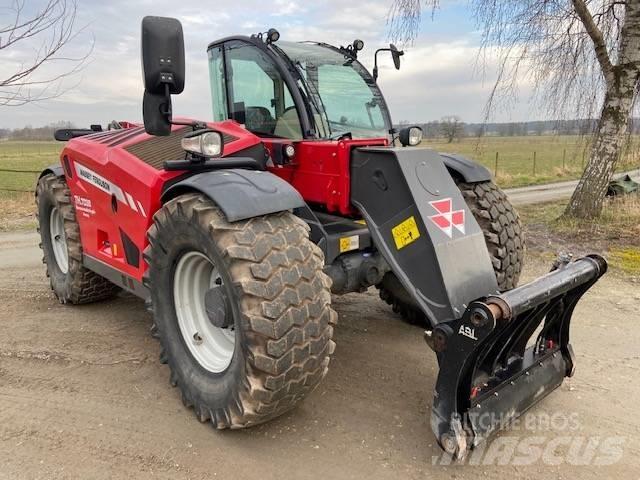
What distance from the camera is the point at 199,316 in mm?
3422

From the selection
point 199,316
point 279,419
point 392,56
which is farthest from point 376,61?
point 279,419

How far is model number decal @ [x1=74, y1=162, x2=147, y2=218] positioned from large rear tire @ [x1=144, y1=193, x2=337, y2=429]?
25.0 inches

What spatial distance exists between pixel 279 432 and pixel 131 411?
920 millimetres

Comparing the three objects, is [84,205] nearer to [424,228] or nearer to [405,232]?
[405,232]

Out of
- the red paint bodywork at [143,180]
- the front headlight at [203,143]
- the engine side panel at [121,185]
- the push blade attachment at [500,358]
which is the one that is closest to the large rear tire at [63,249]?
the engine side panel at [121,185]

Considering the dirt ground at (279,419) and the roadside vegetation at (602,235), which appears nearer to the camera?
the dirt ground at (279,419)

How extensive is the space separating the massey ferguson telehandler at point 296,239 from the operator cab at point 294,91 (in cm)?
1

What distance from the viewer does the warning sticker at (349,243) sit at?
3.45 meters

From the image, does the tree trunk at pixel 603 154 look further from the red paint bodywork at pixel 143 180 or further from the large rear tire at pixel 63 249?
the large rear tire at pixel 63 249

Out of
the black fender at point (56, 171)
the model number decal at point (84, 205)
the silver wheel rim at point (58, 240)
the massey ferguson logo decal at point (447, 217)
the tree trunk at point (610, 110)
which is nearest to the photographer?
the massey ferguson logo decal at point (447, 217)

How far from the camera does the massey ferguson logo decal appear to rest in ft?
10.2

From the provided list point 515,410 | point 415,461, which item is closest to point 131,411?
point 415,461

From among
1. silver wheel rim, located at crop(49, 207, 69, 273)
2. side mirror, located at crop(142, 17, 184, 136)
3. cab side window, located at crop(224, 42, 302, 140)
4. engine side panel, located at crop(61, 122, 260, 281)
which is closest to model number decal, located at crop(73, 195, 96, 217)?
engine side panel, located at crop(61, 122, 260, 281)

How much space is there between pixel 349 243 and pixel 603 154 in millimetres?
6913
